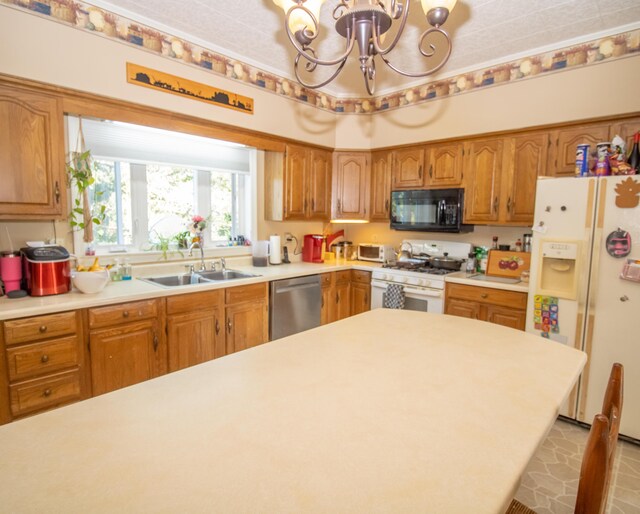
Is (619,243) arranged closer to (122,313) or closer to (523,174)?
(523,174)

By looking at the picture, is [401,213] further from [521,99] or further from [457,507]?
[457,507]

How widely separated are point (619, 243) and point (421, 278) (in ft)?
4.88

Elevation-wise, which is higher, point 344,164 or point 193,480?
point 344,164

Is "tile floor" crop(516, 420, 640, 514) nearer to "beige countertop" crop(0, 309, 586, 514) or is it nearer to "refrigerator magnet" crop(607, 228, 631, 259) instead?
"beige countertop" crop(0, 309, 586, 514)

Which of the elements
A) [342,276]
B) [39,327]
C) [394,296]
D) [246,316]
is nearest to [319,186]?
[342,276]

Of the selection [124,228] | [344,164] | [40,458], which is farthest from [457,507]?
[344,164]

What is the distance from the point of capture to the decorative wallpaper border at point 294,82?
2279 mm

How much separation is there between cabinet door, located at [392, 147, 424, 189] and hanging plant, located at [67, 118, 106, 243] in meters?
2.76

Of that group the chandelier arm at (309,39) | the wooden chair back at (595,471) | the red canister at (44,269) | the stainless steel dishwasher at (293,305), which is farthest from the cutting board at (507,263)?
the red canister at (44,269)

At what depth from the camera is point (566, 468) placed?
212cm

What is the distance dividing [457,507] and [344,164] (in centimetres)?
378

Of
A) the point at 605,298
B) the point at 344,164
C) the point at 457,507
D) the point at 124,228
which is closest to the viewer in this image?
the point at 457,507

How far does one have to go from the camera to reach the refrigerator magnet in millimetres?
2193

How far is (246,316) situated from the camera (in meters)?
2.97
